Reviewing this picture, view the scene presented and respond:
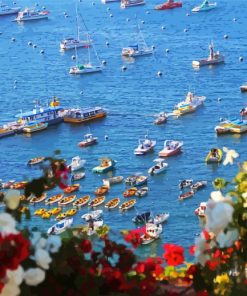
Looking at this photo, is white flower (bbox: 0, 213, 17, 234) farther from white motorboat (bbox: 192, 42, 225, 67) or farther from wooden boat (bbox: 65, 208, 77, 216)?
white motorboat (bbox: 192, 42, 225, 67)

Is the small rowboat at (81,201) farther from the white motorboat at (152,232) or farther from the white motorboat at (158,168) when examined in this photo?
the white motorboat at (152,232)

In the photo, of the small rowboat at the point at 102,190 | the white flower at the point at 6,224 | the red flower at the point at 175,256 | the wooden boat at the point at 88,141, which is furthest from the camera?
the wooden boat at the point at 88,141

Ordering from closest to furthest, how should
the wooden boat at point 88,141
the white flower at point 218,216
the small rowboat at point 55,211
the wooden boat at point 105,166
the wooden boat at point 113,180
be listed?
the white flower at point 218,216
the small rowboat at point 55,211
the wooden boat at point 113,180
the wooden boat at point 105,166
the wooden boat at point 88,141

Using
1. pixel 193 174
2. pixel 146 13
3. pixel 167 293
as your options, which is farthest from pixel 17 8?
pixel 167 293

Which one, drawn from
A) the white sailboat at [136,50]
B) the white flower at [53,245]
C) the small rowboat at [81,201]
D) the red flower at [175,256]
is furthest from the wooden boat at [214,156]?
the white flower at [53,245]

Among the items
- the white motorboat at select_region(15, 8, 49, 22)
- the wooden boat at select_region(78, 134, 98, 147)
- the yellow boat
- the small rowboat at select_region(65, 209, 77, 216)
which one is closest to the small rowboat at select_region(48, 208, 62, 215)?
the yellow boat

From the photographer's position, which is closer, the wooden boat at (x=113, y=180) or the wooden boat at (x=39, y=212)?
the wooden boat at (x=39, y=212)

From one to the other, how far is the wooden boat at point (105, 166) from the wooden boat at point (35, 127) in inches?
246

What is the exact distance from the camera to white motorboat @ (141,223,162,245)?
19625 mm

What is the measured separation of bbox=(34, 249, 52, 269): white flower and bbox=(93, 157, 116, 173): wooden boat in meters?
22.1

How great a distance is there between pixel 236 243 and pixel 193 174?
20.8 metres

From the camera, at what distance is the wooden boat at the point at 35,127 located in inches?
1255

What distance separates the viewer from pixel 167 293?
4.11 m

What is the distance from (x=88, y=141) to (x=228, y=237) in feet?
84.2
